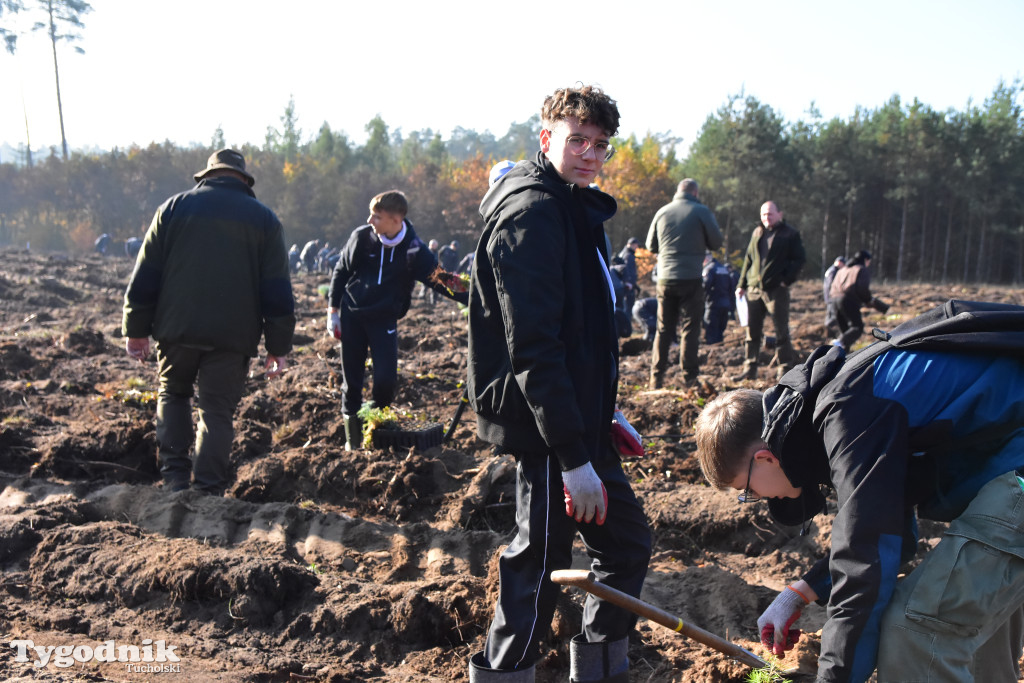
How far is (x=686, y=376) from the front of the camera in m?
8.30

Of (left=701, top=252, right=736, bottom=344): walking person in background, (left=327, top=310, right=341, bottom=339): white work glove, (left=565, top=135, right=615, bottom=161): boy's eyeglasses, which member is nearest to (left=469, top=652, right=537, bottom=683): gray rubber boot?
(left=565, top=135, right=615, bottom=161): boy's eyeglasses

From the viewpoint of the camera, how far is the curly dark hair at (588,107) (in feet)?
8.29

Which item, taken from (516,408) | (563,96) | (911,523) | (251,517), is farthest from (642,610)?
(251,517)

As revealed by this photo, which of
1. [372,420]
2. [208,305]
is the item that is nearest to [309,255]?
[372,420]

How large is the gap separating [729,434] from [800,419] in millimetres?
207

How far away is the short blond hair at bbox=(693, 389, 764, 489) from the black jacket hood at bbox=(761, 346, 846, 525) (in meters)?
0.04

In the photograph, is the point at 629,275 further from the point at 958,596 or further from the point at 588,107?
the point at 958,596

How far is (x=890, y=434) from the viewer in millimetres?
1936

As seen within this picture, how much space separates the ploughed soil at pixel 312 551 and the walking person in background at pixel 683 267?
65 cm

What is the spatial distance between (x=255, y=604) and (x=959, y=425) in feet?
9.65

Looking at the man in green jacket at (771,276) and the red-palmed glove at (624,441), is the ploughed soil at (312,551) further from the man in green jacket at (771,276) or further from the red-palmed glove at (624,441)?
the man in green jacket at (771,276)

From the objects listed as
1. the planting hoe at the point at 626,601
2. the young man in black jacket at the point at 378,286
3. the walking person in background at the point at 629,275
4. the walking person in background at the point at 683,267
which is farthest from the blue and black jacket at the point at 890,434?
the walking person in background at the point at 629,275

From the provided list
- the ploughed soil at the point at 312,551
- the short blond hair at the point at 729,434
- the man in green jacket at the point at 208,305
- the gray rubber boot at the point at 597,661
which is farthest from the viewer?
the man in green jacket at the point at 208,305

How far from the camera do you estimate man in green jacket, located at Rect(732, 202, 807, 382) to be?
831 centimetres
